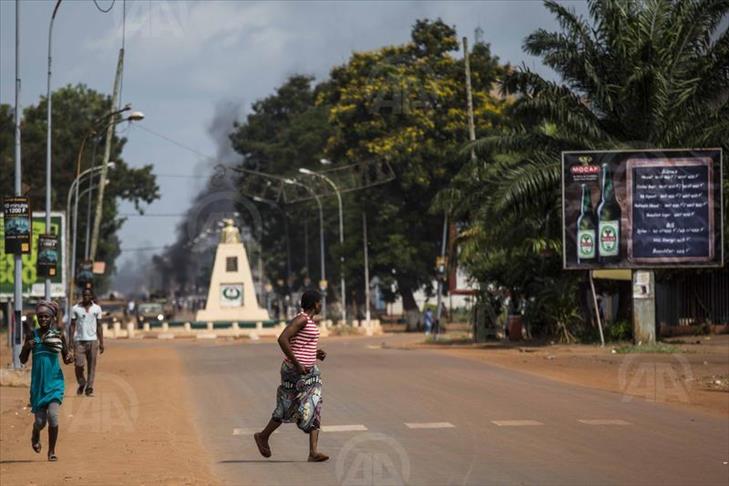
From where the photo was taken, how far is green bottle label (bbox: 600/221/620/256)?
34.8 m

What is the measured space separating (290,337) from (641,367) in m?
17.4

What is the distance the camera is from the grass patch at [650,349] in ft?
108

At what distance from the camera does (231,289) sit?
75.1m

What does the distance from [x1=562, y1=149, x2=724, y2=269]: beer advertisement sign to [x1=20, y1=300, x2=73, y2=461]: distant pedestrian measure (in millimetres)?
22473

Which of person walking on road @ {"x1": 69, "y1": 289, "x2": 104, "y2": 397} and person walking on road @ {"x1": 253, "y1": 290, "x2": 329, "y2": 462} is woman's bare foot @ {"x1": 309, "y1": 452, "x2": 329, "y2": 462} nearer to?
person walking on road @ {"x1": 253, "y1": 290, "x2": 329, "y2": 462}

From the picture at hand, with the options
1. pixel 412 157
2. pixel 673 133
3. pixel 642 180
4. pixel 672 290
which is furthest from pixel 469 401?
pixel 412 157

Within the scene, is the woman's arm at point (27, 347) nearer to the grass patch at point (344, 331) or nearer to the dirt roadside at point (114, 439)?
the dirt roadside at point (114, 439)

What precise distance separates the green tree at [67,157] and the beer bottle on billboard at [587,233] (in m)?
48.9

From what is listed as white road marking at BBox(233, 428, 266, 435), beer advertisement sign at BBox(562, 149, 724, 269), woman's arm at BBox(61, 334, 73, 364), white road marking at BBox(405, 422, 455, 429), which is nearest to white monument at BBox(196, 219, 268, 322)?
beer advertisement sign at BBox(562, 149, 724, 269)

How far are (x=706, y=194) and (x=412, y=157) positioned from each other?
35030mm

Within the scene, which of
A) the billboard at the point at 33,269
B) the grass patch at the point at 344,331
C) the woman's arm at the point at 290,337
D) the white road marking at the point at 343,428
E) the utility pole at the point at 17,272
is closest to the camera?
the woman's arm at the point at 290,337

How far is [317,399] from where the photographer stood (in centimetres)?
1275

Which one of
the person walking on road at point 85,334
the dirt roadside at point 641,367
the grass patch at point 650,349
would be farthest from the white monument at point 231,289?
the person walking on road at point 85,334

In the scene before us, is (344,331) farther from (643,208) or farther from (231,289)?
(643,208)
